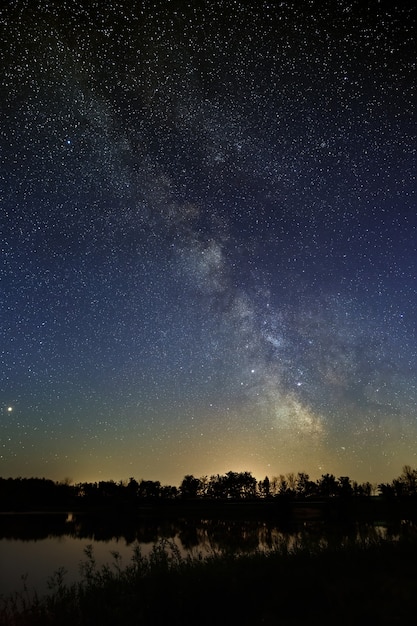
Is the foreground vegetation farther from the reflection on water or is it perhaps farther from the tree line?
the tree line

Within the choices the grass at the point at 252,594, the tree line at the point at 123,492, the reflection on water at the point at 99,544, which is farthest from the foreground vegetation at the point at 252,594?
the tree line at the point at 123,492

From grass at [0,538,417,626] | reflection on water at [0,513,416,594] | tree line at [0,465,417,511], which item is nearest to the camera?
grass at [0,538,417,626]

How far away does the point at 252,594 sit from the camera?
1016 cm

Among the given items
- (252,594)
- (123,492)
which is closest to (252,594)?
(252,594)

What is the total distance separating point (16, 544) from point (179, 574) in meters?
38.5

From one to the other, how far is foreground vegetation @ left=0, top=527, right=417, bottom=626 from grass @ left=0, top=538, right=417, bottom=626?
20 mm

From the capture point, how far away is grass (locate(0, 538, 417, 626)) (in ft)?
27.6

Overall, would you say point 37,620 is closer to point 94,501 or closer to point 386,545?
point 386,545

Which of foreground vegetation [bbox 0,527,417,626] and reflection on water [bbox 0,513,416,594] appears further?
reflection on water [bbox 0,513,416,594]

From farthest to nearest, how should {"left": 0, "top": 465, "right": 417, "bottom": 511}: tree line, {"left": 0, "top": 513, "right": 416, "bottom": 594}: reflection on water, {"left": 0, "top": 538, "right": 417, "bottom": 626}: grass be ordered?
1. {"left": 0, "top": 465, "right": 417, "bottom": 511}: tree line
2. {"left": 0, "top": 513, "right": 416, "bottom": 594}: reflection on water
3. {"left": 0, "top": 538, "right": 417, "bottom": 626}: grass

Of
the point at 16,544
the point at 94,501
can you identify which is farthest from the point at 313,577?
the point at 94,501

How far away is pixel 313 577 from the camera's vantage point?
10.6m

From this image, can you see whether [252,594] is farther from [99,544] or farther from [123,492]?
[123,492]

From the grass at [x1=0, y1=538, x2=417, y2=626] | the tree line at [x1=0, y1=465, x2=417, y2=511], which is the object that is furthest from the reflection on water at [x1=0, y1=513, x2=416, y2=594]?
the tree line at [x1=0, y1=465, x2=417, y2=511]
